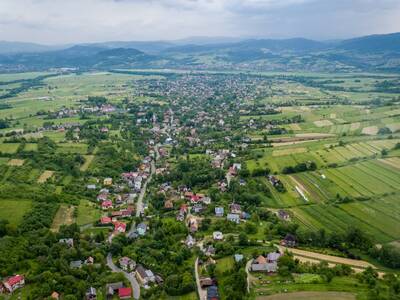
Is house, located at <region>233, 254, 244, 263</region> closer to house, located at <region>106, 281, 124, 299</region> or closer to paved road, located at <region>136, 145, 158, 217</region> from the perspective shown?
house, located at <region>106, 281, 124, 299</region>

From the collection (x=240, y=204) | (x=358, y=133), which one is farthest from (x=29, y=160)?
(x=358, y=133)

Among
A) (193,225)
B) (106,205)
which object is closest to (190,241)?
(193,225)

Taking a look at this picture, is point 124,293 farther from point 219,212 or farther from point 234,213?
point 234,213

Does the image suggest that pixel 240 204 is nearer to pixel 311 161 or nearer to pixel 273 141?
pixel 311 161

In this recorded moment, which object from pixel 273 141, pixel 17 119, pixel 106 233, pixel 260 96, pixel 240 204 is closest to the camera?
pixel 106 233

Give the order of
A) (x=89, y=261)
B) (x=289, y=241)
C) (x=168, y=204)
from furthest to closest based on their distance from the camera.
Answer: (x=168, y=204), (x=289, y=241), (x=89, y=261)

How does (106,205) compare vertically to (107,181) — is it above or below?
below
